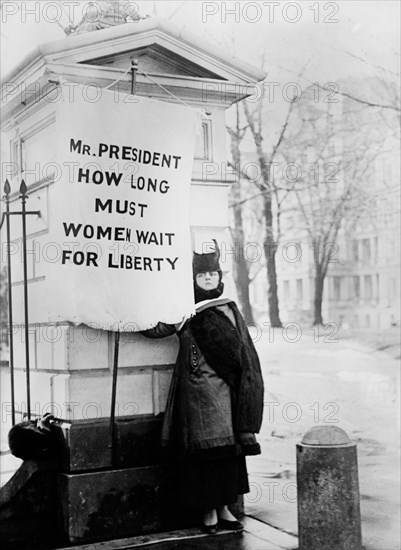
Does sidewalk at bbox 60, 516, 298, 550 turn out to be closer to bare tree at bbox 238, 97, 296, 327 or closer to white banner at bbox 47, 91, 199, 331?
white banner at bbox 47, 91, 199, 331

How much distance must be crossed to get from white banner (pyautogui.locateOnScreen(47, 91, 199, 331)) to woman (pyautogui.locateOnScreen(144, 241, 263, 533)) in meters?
0.20

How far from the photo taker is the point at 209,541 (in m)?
4.22

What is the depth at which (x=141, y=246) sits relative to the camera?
169 inches

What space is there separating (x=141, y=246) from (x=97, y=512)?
1.57 meters

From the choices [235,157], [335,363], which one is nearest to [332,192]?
[235,157]

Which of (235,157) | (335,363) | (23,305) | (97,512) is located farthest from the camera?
(335,363)

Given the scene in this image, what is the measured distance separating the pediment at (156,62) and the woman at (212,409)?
1463 millimetres

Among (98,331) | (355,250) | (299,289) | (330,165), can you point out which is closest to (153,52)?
(98,331)

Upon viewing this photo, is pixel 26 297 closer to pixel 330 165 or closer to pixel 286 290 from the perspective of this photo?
pixel 286 290

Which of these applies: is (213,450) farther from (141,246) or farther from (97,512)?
(141,246)

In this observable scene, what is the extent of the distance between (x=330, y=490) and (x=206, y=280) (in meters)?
1.47

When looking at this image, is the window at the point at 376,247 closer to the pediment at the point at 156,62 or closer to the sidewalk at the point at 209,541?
the pediment at the point at 156,62

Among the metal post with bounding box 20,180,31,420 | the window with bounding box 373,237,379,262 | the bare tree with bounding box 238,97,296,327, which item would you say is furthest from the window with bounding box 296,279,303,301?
the metal post with bounding box 20,180,31,420

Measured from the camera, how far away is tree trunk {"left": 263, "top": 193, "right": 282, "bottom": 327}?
5.25 meters
